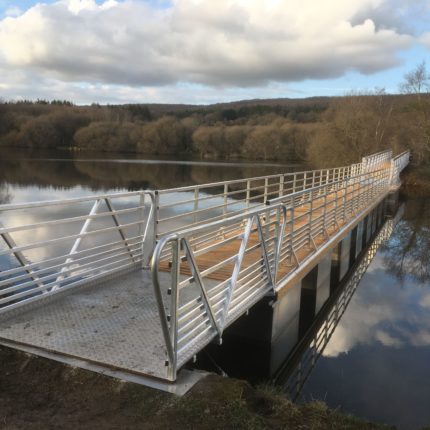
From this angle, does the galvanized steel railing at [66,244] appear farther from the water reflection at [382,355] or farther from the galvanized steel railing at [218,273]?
the water reflection at [382,355]

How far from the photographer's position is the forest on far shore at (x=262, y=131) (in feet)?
137

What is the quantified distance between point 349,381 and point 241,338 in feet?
5.90

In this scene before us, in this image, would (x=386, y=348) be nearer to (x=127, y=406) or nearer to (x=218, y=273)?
(x=218, y=273)

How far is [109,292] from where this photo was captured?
5.36m

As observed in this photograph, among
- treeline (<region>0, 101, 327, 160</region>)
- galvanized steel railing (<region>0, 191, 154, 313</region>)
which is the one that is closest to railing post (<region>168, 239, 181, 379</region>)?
galvanized steel railing (<region>0, 191, 154, 313</region>)

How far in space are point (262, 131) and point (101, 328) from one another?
74417 millimetres

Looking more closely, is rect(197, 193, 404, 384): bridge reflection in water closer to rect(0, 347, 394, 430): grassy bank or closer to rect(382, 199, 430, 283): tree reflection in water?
rect(0, 347, 394, 430): grassy bank

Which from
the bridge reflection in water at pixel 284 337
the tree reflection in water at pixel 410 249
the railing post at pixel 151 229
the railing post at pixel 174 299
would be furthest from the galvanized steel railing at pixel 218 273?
the tree reflection in water at pixel 410 249

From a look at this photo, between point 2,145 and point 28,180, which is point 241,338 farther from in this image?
point 2,145

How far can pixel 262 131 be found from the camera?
7669 cm

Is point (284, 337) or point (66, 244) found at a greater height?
point (284, 337)

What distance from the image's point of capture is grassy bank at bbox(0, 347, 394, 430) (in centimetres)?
317

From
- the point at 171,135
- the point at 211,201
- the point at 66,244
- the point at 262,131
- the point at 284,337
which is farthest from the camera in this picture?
the point at 171,135

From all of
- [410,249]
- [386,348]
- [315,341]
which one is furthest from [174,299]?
[410,249]
